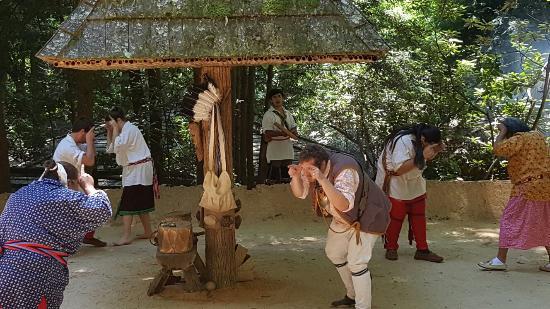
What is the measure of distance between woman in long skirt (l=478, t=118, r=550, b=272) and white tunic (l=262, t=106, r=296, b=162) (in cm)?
312

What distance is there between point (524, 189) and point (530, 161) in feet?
0.96

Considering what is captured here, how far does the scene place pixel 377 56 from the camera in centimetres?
482

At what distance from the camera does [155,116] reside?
9.85 m

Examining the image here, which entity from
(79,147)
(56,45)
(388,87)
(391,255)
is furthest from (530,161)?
(79,147)

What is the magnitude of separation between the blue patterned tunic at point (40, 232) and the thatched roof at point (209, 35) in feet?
4.36

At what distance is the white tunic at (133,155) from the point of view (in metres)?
7.05

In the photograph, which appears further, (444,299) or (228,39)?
(444,299)

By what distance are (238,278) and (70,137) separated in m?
2.52

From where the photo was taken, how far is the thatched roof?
468cm

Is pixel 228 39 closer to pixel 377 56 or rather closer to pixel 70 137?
pixel 377 56

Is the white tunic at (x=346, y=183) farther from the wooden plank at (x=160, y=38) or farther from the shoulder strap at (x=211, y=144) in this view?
the wooden plank at (x=160, y=38)

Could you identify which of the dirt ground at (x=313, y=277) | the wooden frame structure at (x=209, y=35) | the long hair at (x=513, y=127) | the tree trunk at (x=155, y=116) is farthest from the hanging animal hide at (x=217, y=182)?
the tree trunk at (x=155, y=116)

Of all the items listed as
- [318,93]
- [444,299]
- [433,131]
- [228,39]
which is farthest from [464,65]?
[228,39]

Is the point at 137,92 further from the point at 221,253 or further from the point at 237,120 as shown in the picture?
the point at 221,253
